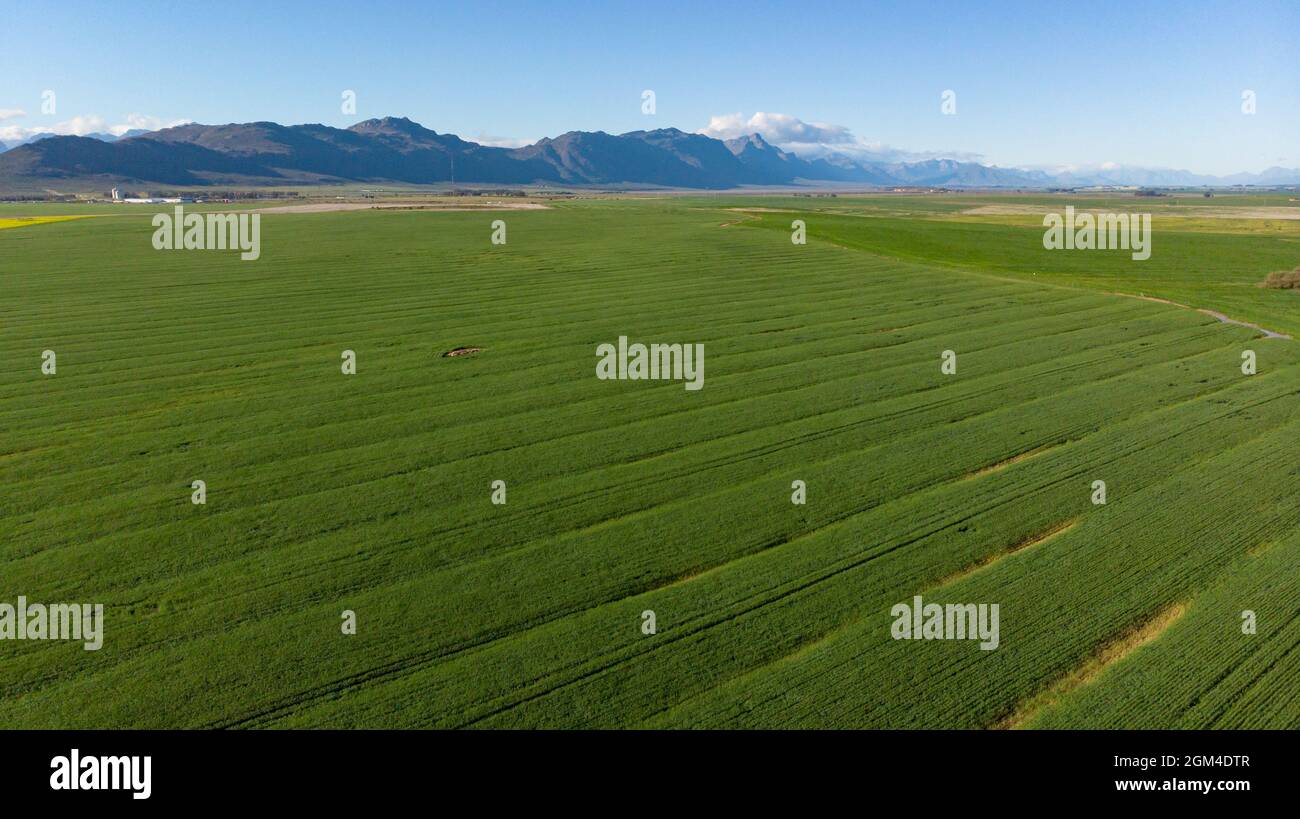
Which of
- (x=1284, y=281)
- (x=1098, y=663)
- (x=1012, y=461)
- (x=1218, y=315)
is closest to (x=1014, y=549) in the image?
(x=1098, y=663)

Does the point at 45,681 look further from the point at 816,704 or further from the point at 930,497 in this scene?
the point at 930,497

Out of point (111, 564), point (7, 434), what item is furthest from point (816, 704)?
point (7, 434)

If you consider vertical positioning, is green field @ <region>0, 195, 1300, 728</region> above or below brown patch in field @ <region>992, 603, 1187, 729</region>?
above

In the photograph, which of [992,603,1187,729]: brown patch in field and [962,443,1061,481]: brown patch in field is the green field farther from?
[962,443,1061,481]: brown patch in field

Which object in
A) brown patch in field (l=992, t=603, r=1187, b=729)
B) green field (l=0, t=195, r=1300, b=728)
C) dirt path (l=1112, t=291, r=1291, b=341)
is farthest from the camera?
dirt path (l=1112, t=291, r=1291, b=341)

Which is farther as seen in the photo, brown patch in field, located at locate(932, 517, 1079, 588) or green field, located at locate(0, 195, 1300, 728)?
brown patch in field, located at locate(932, 517, 1079, 588)

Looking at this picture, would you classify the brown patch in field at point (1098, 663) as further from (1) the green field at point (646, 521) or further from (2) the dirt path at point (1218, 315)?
(2) the dirt path at point (1218, 315)

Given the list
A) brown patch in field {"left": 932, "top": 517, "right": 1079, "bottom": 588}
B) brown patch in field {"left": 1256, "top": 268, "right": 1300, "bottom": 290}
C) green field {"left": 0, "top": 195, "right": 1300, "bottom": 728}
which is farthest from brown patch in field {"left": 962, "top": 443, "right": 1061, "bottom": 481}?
brown patch in field {"left": 1256, "top": 268, "right": 1300, "bottom": 290}
